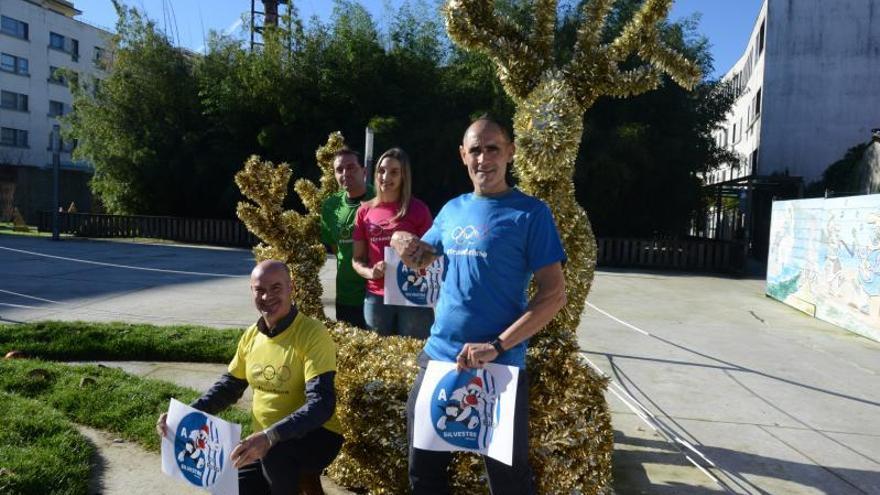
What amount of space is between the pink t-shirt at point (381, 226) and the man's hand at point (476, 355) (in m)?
1.24

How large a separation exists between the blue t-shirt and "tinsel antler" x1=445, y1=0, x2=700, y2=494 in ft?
1.52

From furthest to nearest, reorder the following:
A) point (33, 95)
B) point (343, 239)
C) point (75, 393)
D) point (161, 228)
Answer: point (33, 95), point (161, 228), point (75, 393), point (343, 239)

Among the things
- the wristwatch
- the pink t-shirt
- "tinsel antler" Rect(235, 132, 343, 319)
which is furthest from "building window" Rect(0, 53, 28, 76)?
the wristwatch

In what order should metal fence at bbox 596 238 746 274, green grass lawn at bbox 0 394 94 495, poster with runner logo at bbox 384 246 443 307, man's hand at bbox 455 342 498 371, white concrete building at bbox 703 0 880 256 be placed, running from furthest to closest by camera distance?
white concrete building at bbox 703 0 880 256 → metal fence at bbox 596 238 746 274 → poster with runner logo at bbox 384 246 443 307 → green grass lawn at bbox 0 394 94 495 → man's hand at bbox 455 342 498 371

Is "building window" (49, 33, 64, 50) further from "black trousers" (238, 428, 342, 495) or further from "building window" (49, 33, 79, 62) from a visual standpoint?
"black trousers" (238, 428, 342, 495)

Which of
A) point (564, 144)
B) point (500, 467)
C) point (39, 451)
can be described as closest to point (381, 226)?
point (564, 144)

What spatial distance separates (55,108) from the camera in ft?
139

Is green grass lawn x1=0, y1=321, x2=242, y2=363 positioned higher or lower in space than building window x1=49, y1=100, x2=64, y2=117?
lower

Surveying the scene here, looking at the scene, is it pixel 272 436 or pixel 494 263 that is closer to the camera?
pixel 494 263

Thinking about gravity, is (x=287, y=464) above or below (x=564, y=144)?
below

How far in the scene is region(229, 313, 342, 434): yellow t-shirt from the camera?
2.64 m

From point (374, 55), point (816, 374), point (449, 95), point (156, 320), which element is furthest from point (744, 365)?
point (374, 55)

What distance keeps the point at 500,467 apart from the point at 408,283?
117cm

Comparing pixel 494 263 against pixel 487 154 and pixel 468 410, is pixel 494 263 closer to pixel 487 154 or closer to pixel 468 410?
pixel 487 154
